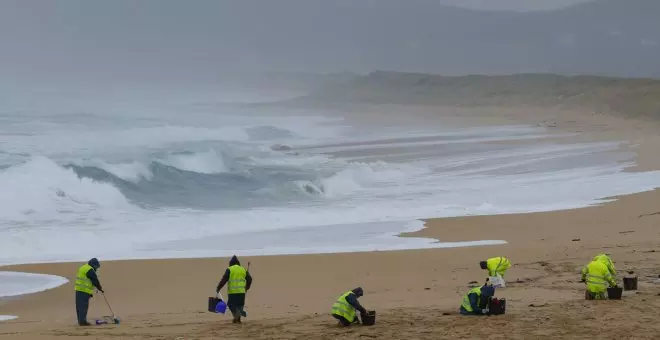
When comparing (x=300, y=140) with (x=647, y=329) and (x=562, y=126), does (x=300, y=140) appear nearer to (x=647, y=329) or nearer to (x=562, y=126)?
(x=562, y=126)

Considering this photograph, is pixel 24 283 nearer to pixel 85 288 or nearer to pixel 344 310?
pixel 85 288

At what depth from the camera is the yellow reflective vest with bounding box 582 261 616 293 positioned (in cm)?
1050

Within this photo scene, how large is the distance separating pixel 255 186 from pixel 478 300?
18.3m

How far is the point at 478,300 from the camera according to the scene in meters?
9.98

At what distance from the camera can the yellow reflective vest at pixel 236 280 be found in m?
10.4

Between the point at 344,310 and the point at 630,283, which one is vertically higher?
the point at 630,283

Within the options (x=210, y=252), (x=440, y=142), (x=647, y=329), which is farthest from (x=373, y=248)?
(x=440, y=142)

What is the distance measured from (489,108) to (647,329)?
86.5 metres

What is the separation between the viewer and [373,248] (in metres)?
16.0

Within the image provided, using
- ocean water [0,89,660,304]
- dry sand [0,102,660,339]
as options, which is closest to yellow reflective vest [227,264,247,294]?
dry sand [0,102,660,339]

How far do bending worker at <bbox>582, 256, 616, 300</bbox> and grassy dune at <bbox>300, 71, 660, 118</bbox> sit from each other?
67.2 meters

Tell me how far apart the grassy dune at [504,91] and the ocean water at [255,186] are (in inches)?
1494

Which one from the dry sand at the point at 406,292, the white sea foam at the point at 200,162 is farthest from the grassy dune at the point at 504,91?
the dry sand at the point at 406,292

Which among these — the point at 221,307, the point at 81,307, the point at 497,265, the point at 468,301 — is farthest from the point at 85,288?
the point at 497,265
